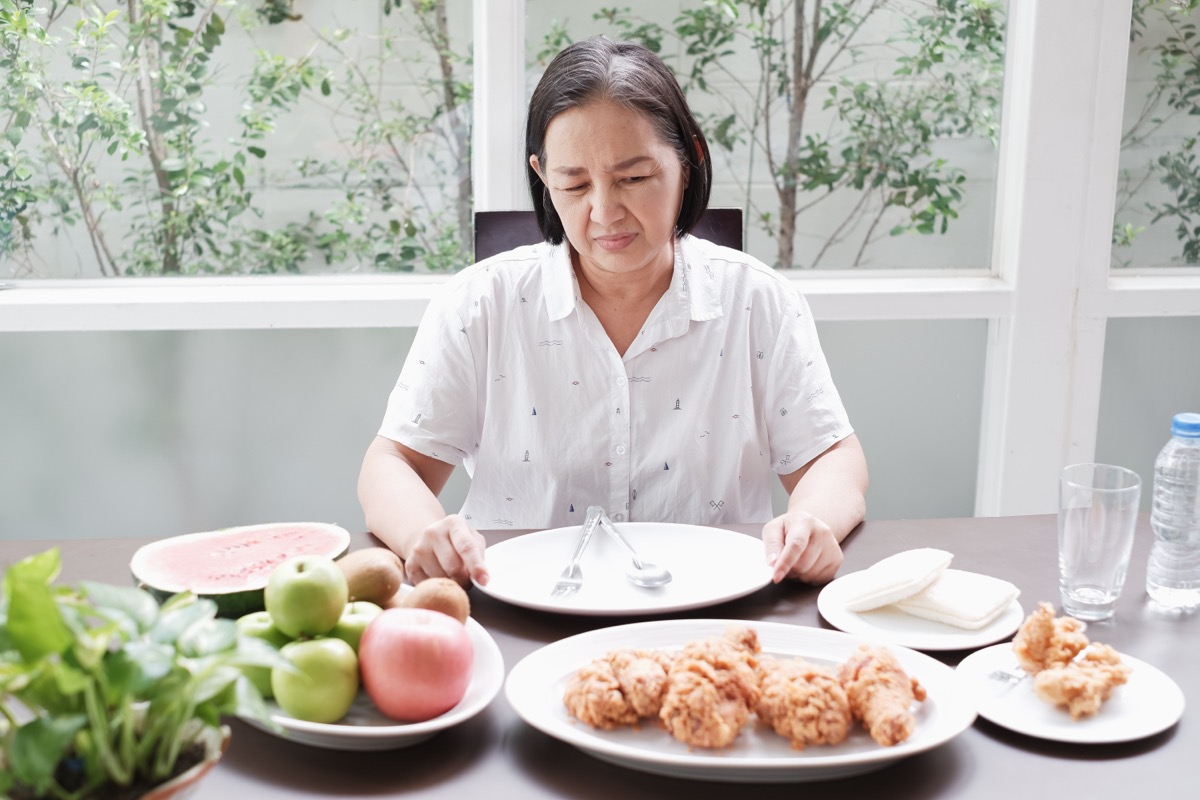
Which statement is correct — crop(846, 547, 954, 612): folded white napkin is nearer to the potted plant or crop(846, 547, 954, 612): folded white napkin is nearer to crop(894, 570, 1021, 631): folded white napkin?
crop(894, 570, 1021, 631): folded white napkin

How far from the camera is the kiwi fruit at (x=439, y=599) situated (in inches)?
41.1

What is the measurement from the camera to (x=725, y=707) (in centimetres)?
91

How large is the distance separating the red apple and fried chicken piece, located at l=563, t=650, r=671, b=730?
0.35 feet

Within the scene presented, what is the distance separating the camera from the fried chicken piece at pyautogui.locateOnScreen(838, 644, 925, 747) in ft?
2.92

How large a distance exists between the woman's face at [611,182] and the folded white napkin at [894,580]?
2.20ft

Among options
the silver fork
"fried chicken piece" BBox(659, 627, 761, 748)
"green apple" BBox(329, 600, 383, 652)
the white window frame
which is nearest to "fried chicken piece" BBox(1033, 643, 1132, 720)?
"fried chicken piece" BBox(659, 627, 761, 748)

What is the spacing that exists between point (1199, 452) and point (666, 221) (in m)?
0.80

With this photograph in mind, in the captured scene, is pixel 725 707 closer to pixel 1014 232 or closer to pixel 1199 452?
pixel 1199 452

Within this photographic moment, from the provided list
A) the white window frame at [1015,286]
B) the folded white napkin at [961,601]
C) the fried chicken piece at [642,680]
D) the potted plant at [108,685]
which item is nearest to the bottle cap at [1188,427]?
the folded white napkin at [961,601]

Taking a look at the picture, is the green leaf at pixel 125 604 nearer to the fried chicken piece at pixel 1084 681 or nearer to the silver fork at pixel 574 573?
the silver fork at pixel 574 573

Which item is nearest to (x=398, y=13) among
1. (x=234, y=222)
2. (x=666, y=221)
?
(x=234, y=222)

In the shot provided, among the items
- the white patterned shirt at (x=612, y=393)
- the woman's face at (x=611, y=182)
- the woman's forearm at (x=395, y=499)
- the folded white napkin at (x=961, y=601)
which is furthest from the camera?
the white patterned shirt at (x=612, y=393)

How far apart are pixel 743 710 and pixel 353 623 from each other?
13.5 inches

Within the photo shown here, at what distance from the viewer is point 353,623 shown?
0.97 m
